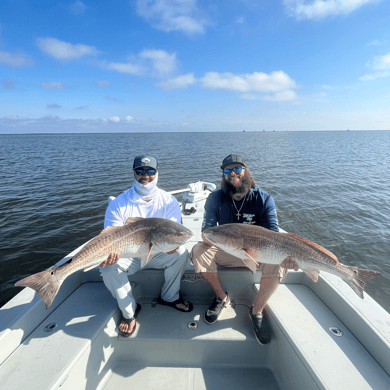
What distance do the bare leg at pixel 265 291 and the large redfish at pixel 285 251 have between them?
52 cm

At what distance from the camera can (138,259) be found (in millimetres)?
3625

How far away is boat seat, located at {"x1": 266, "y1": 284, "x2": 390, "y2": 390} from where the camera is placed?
232 centimetres

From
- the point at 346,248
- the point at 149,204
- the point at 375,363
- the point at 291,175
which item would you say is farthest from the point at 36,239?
the point at 291,175

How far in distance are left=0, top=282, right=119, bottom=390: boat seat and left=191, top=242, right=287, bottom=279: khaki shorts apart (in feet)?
4.92

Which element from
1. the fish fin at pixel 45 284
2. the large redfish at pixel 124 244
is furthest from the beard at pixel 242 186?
the fish fin at pixel 45 284

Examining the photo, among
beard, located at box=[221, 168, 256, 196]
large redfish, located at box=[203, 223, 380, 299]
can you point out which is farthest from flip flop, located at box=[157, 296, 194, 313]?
beard, located at box=[221, 168, 256, 196]

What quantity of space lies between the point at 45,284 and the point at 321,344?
11.7ft

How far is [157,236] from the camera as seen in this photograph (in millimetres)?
3137

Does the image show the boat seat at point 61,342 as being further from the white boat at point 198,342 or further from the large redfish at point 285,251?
the large redfish at point 285,251

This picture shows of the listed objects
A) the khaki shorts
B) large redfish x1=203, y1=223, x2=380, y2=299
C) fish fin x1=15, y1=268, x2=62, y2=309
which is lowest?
the khaki shorts

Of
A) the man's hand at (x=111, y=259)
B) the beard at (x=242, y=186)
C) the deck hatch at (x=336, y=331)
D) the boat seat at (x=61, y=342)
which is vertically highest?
the beard at (x=242, y=186)

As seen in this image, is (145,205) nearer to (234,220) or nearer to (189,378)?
(234,220)

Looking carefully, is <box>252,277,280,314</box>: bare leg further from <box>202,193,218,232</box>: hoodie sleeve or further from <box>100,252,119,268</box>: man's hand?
<box>100,252,119,268</box>: man's hand

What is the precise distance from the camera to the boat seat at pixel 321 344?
2.32 meters
